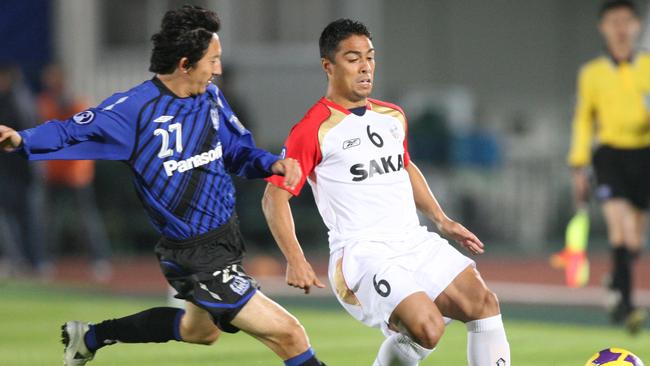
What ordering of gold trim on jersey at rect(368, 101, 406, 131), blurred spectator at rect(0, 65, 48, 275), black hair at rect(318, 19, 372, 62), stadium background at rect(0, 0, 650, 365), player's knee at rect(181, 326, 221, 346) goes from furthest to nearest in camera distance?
stadium background at rect(0, 0, 650, 365) → blurred spectator at rect(0, 65, 48, 275) → player's knee at rect(181, 326, 221, 346) → gold trim on jersey at rect(368, 101, 406, 131) → black hair at rect(318, 19, 372, 62)

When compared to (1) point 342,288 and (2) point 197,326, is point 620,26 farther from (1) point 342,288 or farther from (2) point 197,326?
(2) point 197,326

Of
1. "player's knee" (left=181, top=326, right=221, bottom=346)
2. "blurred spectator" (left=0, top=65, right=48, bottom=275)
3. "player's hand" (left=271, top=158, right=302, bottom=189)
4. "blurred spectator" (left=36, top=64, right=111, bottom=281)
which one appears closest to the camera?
"player's hand" (left=271, top=158, right=302, bottom=189)

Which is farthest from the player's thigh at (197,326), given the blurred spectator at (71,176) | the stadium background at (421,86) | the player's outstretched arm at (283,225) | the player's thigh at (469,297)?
the stadium background at (421,86)

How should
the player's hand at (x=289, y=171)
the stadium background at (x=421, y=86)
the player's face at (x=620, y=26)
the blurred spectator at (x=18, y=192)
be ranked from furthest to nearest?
the stadium background at (x=421, y=86), the blurred spectator at (x=18, y=192), the player's face at (x=620, y=26), the player's hand at (x=289, y=171)

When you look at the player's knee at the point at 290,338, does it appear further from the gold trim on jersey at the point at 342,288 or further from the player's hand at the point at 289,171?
the player's hand at the point at 289,171

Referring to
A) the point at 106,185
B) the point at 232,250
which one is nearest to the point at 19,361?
the point at 232,250

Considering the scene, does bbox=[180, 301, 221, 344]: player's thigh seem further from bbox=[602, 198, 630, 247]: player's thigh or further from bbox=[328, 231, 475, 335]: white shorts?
bbox=[602, 198, 630, 247]: player's thigh

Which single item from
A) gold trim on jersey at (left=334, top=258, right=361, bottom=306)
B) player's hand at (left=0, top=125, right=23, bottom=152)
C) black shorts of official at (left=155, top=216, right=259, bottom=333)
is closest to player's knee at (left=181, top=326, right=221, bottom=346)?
black shorts of official at (left=155, top=216, right=259, bottom=333)

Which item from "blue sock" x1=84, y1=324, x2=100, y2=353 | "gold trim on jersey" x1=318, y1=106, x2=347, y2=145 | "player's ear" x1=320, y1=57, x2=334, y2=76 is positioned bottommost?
"blue sock" x1=84, y1=324, x2=100, y2=353

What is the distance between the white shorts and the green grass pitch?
2858mm

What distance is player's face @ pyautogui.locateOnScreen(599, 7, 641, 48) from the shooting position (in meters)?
12.4

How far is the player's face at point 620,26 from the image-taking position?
40.5 ft

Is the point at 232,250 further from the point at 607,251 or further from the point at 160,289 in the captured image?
the point at 607,251

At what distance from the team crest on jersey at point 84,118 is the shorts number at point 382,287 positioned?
170 centimetres
